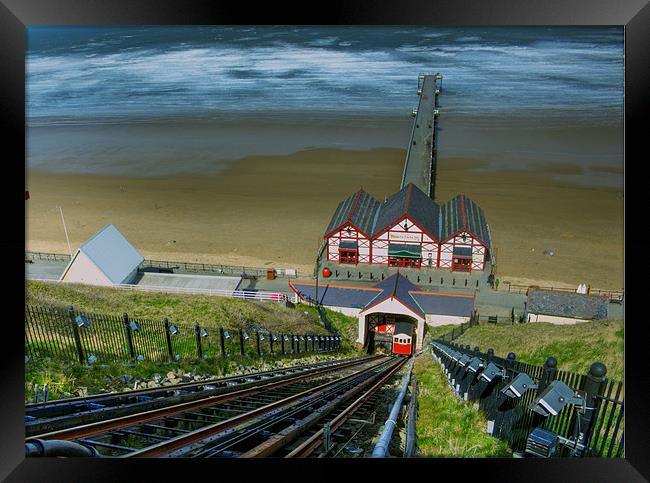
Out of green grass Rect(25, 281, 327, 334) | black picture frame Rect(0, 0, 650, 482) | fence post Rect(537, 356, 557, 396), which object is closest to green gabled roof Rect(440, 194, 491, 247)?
green grass Rect(25, 281, 327, 334)

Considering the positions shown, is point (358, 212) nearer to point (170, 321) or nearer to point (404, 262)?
point (404, 262)

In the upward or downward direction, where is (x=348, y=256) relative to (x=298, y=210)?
downward

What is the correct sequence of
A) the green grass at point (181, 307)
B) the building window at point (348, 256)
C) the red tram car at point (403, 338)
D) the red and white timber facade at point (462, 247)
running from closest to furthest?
1. the green grass at point (181, 307)
2. the red tram car at point (403, 338)
3. the red and white timber facade at point (462, 247)
4. the building window at point (348, 256)

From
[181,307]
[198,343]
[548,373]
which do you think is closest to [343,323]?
[181,307]

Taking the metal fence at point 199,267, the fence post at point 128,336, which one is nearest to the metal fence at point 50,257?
the metal fence at point 199,267

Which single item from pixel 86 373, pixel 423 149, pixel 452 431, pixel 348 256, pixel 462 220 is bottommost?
pixel 452 431
